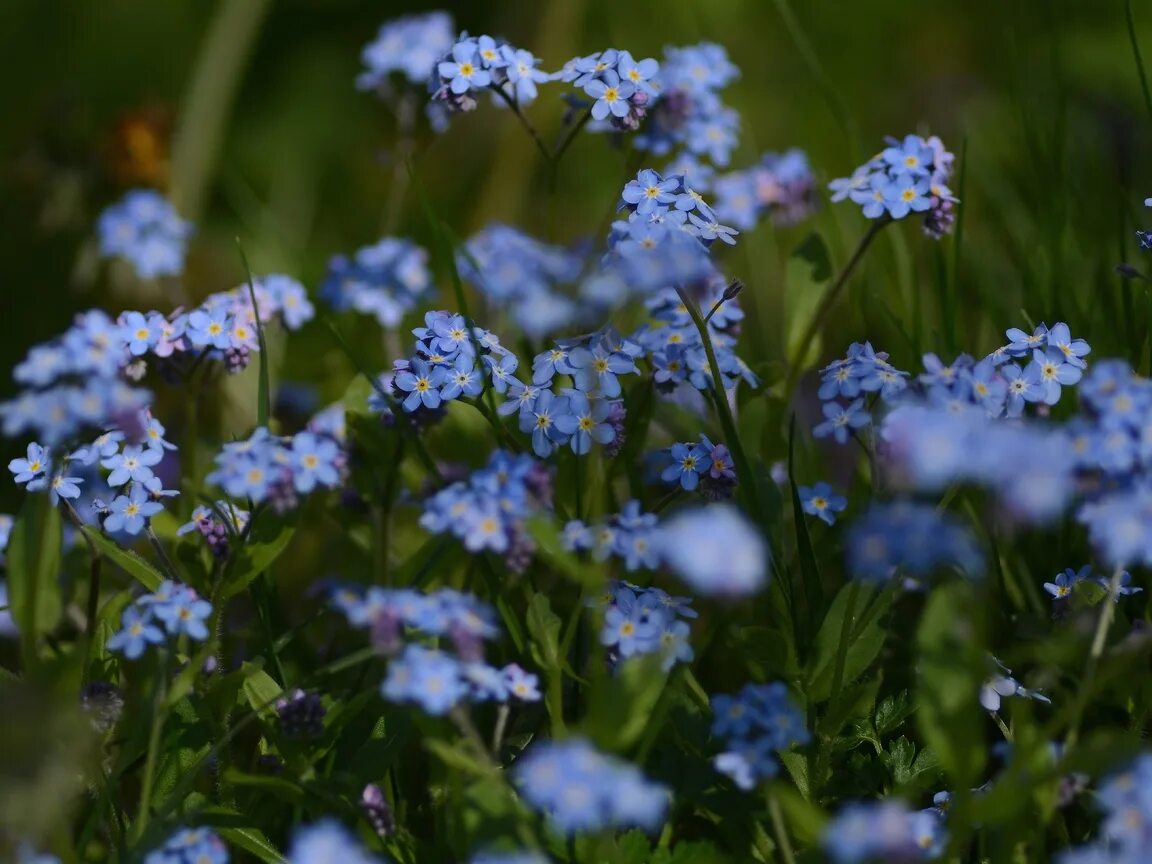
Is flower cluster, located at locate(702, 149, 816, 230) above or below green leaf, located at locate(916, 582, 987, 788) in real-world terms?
above

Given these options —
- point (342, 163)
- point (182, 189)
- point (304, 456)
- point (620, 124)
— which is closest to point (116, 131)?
point (182, 189)

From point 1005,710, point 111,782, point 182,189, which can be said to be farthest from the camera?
point 182,189

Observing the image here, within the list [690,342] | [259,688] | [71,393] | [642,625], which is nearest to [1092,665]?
[642,625]

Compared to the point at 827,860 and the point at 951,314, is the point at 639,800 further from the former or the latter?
the point at 951,314

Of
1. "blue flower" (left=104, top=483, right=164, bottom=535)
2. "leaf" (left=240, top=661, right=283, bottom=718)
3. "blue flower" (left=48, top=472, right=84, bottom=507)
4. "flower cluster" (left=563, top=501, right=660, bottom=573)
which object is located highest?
"blue flower" (left=48, top=472, right=84, bottom=507)

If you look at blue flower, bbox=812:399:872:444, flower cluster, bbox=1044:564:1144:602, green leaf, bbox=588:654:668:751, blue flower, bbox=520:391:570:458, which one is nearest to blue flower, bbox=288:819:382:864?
green leaf, bbox=588:654:668:751

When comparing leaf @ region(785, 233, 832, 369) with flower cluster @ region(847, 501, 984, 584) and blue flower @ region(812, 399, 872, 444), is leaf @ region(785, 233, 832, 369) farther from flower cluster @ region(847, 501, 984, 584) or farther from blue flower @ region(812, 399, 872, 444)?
flower cluster @ region(847, 501, 984, 584)

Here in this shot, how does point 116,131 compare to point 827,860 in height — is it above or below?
above

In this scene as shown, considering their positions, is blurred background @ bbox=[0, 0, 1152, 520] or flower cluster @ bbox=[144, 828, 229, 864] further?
blurred background @ bbox=[0, 0, 1152, 520]

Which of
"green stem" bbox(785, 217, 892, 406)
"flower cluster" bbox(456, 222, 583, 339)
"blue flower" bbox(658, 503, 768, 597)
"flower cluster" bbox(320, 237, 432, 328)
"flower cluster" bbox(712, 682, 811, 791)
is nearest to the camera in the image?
"blue flower" bbox(658, 503, 768, 597)
